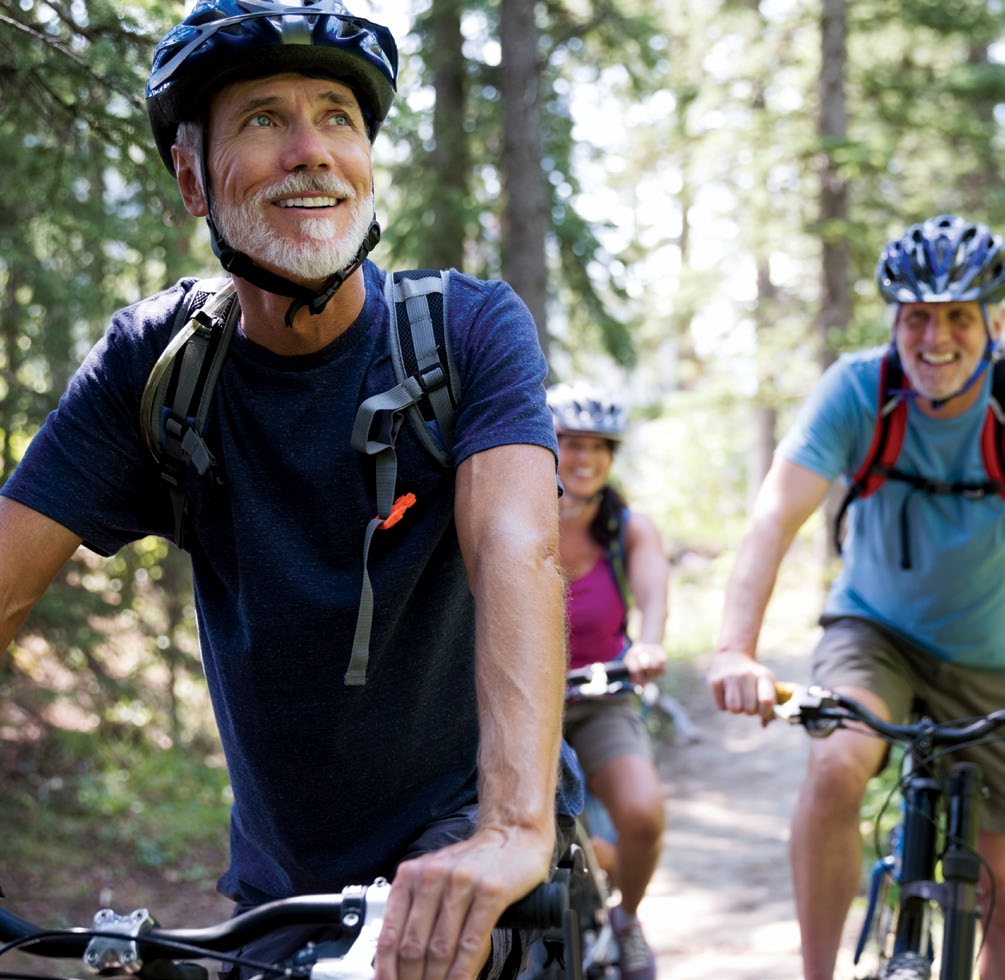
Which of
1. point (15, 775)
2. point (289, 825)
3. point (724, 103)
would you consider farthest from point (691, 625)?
point (289, 825)

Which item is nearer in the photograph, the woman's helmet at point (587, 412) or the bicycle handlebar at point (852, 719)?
the bicycle handlebar at point (852, 719)

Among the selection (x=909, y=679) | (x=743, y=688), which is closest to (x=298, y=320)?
(x=743, y=688)

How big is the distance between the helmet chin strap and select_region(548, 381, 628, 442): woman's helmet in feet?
12.9

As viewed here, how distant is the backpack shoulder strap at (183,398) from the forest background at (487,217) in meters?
1.93

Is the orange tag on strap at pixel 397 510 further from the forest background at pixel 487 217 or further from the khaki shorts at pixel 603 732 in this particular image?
the khaki shorts at pixel 603 732

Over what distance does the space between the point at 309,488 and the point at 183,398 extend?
383 millimetres

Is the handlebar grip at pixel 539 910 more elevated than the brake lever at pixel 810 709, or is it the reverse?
the handlebar grip at pixel 539 910

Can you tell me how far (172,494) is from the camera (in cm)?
286

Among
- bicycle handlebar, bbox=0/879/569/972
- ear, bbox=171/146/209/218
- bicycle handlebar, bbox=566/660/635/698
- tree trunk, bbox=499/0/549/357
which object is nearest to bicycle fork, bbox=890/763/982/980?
bicycle handlebar, bbox=566/660/635/698

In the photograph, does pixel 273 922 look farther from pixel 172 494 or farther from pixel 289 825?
pixel 172 494

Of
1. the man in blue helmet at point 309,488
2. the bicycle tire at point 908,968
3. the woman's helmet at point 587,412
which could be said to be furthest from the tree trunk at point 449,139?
the man in blue helmet at point 309,488

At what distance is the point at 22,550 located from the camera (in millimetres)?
2846

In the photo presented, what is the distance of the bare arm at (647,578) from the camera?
21.1 feet

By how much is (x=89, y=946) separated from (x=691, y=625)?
19.5 meters
